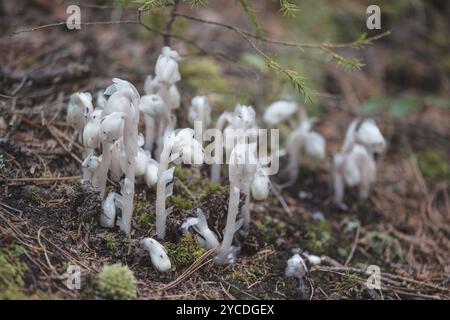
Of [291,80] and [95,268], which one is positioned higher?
[291,80]

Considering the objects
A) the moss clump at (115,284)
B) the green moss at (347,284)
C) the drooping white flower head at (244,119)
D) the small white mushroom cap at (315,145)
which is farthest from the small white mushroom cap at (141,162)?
the small white mushroom cap at (315,145)

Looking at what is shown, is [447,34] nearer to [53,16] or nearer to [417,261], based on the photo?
[417,261]

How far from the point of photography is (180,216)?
2.56 meters

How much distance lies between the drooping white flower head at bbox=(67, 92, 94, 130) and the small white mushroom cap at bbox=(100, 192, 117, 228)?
0.41 m

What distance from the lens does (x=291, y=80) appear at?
2430 millimetres

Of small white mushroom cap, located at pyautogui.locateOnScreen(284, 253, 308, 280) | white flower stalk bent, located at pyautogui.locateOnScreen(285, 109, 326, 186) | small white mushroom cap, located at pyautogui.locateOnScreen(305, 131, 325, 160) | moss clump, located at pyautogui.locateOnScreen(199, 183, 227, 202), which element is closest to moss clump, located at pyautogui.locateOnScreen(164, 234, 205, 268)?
moss clump, located at pyautogui.locateOnScreen(199, 183, 227, 202)

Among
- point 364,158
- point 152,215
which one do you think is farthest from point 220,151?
point 364,158

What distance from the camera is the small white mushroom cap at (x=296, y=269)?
249 centimetres

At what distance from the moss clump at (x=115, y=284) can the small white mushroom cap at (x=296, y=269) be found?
0.80m

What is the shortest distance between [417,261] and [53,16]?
3.42 meters

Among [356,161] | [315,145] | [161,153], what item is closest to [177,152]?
[161,153]

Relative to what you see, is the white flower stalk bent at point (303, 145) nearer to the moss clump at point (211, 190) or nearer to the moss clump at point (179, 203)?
the moss clump at point (211, 190)

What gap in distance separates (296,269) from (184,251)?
0.56 meters

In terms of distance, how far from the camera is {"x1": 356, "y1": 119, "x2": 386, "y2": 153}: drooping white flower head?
10.4 feet
